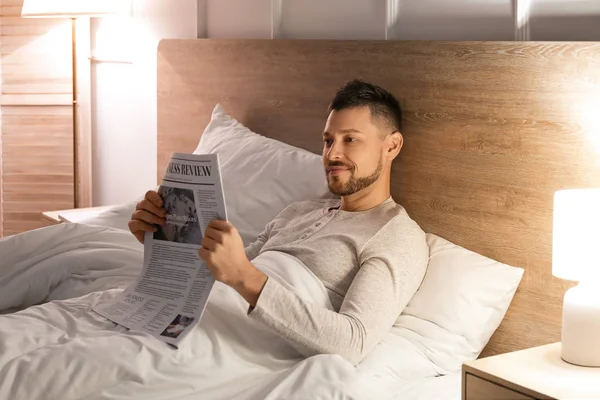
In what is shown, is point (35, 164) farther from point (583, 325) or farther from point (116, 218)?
point (583, 325)

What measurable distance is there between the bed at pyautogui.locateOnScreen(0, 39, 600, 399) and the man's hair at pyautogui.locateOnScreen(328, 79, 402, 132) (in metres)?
0.09

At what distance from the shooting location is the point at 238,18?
3186mm

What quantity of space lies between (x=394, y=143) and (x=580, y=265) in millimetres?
742

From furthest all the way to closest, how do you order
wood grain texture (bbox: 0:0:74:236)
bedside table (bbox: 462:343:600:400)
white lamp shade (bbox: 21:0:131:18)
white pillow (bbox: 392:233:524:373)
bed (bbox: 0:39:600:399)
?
wood grain texture (bbox: 0:0:74:236)
white lamp shade (bbox: 21:0:131:18)
white pillow (bbox: 392:233:524:373)
bed (bbox: 0:39:600:399)
bedside table (bbox: 462:343:600:400)

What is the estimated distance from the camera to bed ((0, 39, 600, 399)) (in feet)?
5.18

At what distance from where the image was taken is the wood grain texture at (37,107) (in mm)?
3871

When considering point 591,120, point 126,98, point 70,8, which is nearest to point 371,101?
point 591,120

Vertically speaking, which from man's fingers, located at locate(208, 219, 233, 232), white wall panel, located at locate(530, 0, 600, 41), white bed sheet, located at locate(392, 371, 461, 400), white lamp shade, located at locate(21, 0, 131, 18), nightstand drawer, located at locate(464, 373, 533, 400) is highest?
white lamp shade, located at locate(21, 0, 131, 18)

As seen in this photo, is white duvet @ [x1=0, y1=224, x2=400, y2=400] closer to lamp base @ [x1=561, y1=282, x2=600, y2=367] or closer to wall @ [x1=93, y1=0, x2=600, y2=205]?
lamp base @ [x1=561, y1=282, x2=600, y2=367]

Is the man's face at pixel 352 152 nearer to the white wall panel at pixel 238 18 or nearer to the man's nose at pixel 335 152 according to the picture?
the man's nose at pixel 335 152

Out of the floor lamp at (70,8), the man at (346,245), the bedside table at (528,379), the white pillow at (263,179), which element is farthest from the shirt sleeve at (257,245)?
the floor lamp at (70,8)

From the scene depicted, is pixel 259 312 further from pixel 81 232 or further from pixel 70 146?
pixel 70 146

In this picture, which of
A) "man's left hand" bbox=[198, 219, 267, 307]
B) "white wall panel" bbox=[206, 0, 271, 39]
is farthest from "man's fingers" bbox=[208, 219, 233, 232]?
"white wall panel" bbox=[206, 0, 271, 39]

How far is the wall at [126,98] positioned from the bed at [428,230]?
128 centimetres
